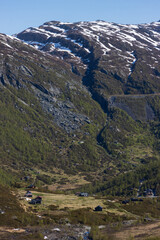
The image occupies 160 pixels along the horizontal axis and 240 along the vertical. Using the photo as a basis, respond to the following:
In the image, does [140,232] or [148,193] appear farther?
[148,193]

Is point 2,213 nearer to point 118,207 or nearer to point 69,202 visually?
point 69,202

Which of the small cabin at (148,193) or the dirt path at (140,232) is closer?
the dirt path at (140,232)

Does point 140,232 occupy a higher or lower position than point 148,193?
higher

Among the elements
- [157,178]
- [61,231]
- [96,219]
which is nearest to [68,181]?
[157,178]

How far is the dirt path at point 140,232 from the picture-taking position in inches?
2342

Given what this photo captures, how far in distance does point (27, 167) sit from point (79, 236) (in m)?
142

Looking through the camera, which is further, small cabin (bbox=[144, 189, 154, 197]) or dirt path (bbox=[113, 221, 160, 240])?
small cabin (bbox=[144, 189, 154, 197])

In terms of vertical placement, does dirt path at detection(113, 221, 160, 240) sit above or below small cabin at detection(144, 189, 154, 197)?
above

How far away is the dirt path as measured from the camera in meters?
59.5

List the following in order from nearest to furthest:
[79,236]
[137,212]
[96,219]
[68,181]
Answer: [79,236]
[96,219]
[137,212]
[68,181]

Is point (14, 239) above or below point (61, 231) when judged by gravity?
above

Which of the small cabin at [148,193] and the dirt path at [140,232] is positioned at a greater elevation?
the dirt path at [140,232]

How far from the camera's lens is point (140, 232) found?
63.2 metres

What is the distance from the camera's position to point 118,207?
9638 centimetres
